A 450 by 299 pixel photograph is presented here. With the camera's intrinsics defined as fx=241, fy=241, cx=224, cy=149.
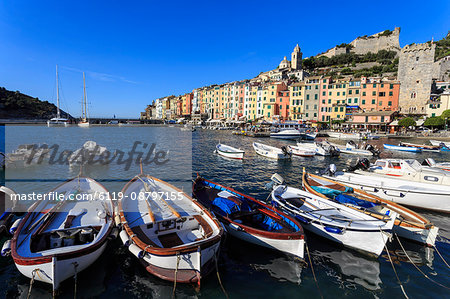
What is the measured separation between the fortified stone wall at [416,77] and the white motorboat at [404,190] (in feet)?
220

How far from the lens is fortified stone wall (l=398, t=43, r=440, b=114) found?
6719 cm

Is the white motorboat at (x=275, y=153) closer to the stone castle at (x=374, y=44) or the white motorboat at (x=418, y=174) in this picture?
the white motorboat at (x=418, y=174)

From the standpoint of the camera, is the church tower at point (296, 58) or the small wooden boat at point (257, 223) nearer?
the small wooden boat at point (257, 223)

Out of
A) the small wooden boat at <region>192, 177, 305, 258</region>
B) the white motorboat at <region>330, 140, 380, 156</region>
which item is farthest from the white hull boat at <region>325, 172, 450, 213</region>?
the white motorboat at <region>330, 140, 380, 156</region>

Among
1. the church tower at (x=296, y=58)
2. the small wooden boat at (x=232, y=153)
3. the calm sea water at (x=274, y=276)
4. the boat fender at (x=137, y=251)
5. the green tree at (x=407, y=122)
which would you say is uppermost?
the church tower at (x=296, y=58)

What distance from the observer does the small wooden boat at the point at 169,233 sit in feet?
24.2

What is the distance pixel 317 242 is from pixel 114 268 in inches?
324

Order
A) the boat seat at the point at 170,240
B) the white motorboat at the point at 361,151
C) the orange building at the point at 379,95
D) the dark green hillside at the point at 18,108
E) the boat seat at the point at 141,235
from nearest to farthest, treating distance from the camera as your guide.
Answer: the boat seat at the point at 141,235 < the boat seat at the point at 170,240 < the white motorboat at the point at 361,151 < the orange building at the point at 379,95 < the dark green hillside at the point at 18,108

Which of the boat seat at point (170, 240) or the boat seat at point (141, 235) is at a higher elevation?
the boat seat at point (141, 235)

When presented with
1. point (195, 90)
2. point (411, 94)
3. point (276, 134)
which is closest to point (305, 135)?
point (276, 134)

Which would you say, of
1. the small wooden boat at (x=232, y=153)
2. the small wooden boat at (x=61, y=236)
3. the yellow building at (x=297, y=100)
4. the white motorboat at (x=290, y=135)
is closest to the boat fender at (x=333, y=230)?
the small wooden boat at (x=61, y=236)

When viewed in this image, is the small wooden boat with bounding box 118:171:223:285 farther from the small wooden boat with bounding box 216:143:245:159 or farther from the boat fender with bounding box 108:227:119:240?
the small wooden boat with bounding box 216:143:245:159

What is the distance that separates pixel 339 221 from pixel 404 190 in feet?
23.5

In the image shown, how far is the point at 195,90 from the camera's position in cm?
12975
